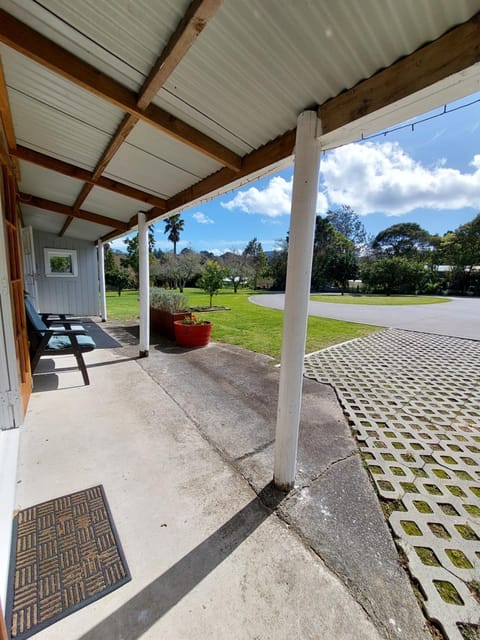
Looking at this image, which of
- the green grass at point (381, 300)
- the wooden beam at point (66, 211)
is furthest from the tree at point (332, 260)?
the wooden beam at point (66, 211)

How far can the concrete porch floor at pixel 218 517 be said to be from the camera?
1.12 meters

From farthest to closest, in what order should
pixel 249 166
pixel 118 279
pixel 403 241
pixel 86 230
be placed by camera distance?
pixel 403 241
pixel 118 279
pixel 86 230
pixel 249 166

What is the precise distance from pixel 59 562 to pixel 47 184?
4.66 metres

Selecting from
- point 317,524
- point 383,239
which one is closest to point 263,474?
point 317,524

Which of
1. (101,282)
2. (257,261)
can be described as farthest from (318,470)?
(257,261)

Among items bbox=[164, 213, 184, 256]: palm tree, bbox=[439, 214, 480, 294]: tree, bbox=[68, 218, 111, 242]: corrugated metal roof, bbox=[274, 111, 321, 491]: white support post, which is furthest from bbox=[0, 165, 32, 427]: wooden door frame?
bbox=[439, 214, 480, 294]: tree

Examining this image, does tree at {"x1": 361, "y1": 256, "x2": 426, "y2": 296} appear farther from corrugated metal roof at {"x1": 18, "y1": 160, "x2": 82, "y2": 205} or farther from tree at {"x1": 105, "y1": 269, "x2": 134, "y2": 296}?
corrugated metal roof at {"x1": 18, "y1": 160, "x2": 82, "y2": 205}

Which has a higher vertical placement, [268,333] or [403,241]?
[403,241]

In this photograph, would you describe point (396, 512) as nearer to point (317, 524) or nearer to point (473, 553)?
point (473, 553)

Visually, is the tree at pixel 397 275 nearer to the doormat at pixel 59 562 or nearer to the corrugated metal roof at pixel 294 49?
the corrugated metal roof at pixel 294 49

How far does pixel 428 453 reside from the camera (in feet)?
7.46

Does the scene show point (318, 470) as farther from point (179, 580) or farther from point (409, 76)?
point (409, 76)

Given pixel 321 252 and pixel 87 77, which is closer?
pixel 87 77

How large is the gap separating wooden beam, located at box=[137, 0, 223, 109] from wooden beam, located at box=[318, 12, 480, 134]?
0.73 m
